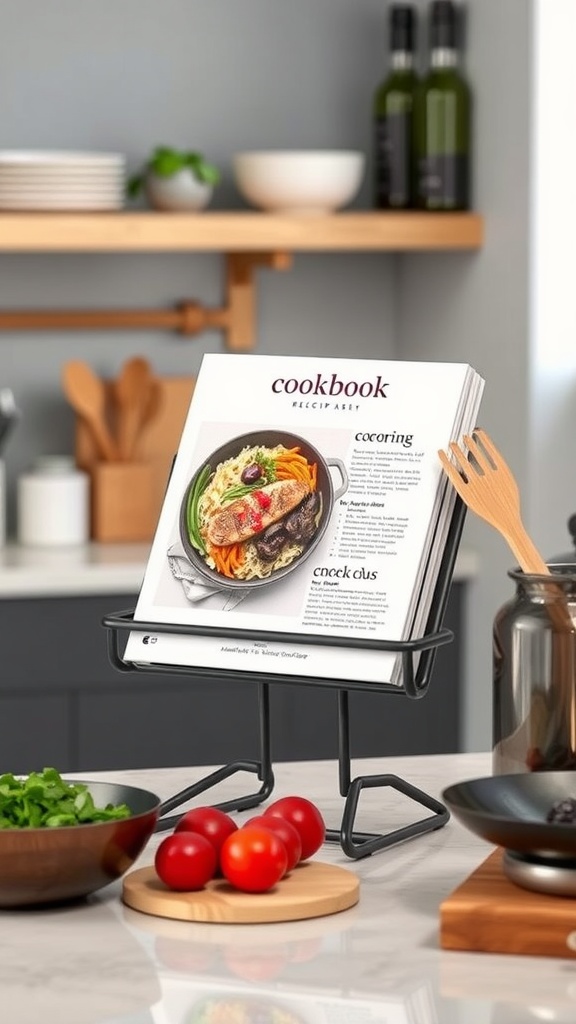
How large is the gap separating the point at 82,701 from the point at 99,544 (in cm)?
43

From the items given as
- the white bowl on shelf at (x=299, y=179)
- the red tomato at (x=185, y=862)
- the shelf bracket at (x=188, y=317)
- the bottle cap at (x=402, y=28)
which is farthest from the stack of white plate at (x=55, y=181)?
the red tomato at (x=185, y=862)

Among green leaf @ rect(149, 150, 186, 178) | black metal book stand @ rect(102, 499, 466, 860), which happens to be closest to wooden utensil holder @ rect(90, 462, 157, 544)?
green leaf @ rect(149, 150, 186, 178)

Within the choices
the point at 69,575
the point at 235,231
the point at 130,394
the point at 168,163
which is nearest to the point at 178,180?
the point at 168,163

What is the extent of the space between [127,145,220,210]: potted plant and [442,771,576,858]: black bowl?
85.6 inches

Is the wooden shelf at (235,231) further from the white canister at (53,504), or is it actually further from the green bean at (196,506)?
the green bean at (196,506)

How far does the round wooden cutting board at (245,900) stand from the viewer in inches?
47.1

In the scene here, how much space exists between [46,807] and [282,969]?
0.23 meters

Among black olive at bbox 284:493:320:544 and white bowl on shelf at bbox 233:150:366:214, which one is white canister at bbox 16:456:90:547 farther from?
black olive at bbox 284:493:320:544

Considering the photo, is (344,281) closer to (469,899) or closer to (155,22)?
(155,22)

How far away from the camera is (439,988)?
106 centimetres

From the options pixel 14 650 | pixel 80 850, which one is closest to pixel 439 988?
pixel 80 850

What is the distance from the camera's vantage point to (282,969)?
3.61 ft

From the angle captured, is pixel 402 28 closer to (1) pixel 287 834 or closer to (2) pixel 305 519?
(2) pixel 305 519

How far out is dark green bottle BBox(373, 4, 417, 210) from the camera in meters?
3.35
